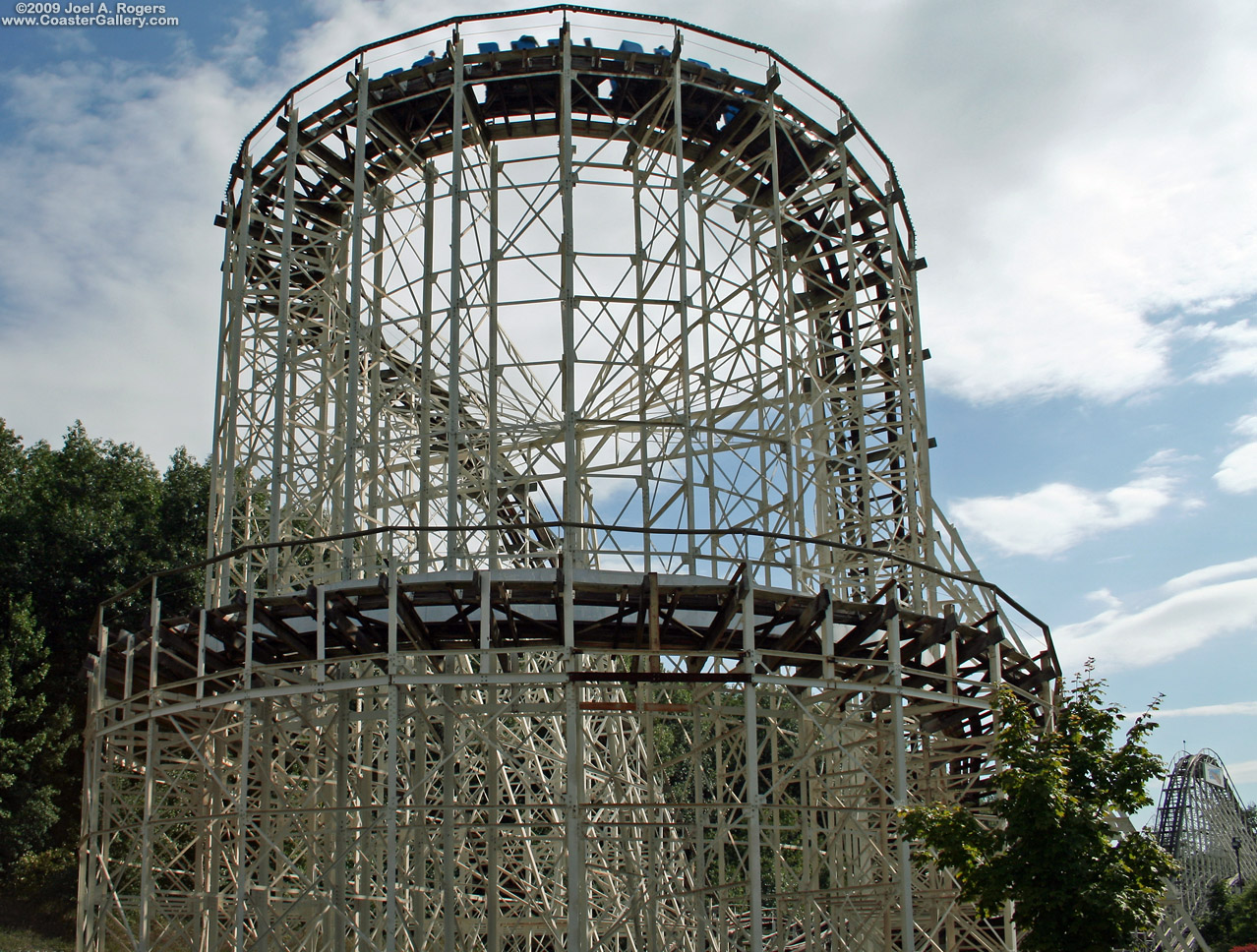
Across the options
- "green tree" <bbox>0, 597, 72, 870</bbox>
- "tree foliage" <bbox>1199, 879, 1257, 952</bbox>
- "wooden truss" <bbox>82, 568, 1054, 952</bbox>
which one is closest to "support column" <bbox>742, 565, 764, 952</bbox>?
"wooden truss" <bbox>82, 568, 1054, 952</bbox>

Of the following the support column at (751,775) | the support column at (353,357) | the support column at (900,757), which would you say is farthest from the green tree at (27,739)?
the support column at (900,757)

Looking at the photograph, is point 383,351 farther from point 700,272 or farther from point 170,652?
point 170,652

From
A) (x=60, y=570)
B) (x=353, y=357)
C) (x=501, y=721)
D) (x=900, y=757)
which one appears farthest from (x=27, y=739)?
(x=900, y=757)

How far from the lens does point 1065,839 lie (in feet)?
39.1

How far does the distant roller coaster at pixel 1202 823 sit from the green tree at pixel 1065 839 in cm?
4239

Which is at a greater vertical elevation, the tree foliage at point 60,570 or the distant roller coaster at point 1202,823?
the tree foliage at point 60,570

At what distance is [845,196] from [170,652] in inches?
615

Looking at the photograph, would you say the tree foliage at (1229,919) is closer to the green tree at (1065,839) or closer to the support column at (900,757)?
the support column at (900,757)

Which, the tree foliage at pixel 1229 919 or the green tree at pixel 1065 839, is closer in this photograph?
the green tree at pixel 1065 839

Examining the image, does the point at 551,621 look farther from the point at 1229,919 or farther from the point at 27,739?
the point at 1229,919

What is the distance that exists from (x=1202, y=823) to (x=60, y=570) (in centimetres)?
4783

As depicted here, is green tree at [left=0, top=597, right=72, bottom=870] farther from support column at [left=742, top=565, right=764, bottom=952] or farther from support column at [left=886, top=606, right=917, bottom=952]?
support column at [left=886, top=606, right=917, bottom=952]

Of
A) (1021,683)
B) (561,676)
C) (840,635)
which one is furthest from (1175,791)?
(561,676)

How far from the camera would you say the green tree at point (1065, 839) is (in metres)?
11.7
